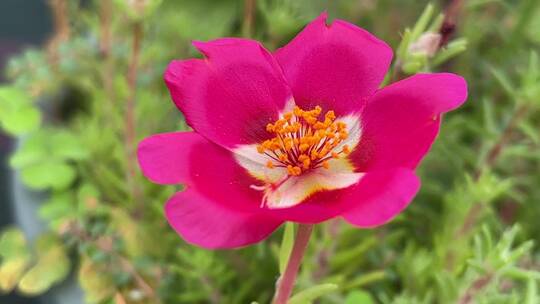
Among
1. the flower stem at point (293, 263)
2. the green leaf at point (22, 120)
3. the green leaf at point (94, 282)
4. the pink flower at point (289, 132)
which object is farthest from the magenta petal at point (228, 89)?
the green leaf at point (22, 120)

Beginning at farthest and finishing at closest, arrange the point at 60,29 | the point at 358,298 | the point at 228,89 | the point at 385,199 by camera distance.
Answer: the point at 60,29 < the point at 358,298 < the point at 228,89 < the point at 385,199

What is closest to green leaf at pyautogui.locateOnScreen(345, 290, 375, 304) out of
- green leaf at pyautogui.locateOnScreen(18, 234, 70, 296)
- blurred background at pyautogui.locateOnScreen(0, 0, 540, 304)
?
blurred background at pyautogui.locateOnScreen(0, 0, 540, 304)

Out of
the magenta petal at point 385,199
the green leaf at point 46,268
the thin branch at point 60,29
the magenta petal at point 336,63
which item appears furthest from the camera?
the thin branch at point 60,29

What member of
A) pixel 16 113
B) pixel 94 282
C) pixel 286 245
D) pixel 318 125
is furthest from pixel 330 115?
pixel 16 113

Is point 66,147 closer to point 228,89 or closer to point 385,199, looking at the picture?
point 228,89

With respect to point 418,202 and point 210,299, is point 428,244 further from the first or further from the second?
point 210,299

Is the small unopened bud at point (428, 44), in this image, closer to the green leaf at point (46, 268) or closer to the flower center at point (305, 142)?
the flower center at point (305, 142)

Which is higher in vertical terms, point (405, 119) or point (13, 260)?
point (405, 119)

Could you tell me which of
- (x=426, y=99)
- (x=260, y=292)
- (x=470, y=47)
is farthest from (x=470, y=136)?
(x=426, y=99)
